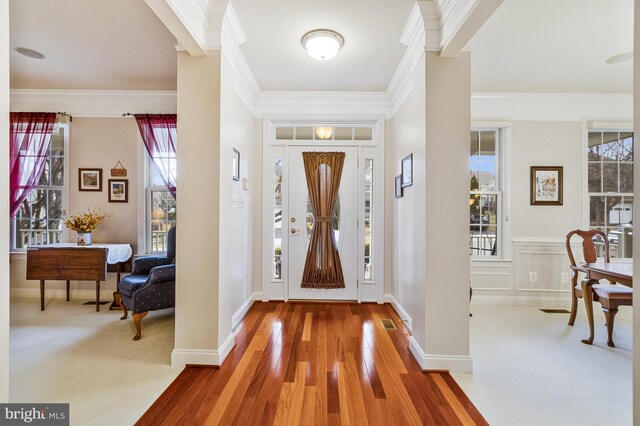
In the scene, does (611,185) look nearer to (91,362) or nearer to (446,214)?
(446,214)

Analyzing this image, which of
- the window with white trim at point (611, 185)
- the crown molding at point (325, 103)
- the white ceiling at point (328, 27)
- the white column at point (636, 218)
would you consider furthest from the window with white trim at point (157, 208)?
the window with white trim at point (611, 185)

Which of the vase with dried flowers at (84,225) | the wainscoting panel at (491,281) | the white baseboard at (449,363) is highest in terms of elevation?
the vase with dried flowers at (84,225)

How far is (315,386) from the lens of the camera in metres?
1.98

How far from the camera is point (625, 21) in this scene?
2.34m

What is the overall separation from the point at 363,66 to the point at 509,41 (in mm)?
1281

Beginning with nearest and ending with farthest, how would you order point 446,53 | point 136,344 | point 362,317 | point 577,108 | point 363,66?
point 446,53 < point 136,344 < point 363,66 < point 362,317 < point 577,108

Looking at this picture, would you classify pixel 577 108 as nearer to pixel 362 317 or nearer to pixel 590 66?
pixel 590 66

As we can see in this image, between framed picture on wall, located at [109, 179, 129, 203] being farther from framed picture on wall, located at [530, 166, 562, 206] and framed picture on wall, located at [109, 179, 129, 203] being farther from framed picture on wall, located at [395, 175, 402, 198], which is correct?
framed picture on wall, located at [530, 166, 562, 206]

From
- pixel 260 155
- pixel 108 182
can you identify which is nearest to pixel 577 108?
pixel 260 155

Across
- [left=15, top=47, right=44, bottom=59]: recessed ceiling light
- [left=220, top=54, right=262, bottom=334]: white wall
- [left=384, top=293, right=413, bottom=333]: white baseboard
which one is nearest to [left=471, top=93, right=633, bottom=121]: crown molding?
[left=384, top=293, right=413, bottom=333]: white baseboard

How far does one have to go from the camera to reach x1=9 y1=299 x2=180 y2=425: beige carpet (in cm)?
182

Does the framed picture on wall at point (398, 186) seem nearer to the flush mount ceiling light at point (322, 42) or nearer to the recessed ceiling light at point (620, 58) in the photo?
the flush mount ceiling light at point (322, 42)

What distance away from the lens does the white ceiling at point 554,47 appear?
2244 millimetres

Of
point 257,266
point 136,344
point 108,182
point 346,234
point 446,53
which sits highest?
point 446,53
